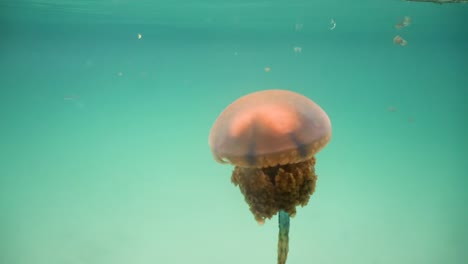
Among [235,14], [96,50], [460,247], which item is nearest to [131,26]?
[96,50]

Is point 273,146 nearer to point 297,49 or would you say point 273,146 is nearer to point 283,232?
point 283,232

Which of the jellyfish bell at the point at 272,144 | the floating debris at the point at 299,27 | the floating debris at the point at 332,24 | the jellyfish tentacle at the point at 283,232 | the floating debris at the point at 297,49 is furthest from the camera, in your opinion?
the floating debris at the point at 297,49

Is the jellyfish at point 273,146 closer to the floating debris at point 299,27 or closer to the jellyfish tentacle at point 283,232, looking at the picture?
the jellyfish tentacle at point 283,232

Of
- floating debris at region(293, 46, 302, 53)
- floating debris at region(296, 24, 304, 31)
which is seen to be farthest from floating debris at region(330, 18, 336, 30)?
floating debris at region(293, 46, 302, 53)

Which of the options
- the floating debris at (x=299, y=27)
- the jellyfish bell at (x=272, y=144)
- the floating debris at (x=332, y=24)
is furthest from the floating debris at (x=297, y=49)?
the jellyfish bell at (x=272, y=144)

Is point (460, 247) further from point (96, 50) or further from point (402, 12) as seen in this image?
point (96, 50)

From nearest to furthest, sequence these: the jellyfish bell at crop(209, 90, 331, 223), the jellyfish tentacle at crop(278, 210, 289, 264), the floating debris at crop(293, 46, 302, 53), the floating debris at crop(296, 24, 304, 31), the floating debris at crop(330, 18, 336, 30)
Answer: the jellyfish bell at crop(209, 90, 331, 223) → the jellyfish tentacle at crop(278, 210, 289, 264) → the floating debris at crop(330, 18, 336, 30) → the floating debris at crop(296, 24, 304, 31) → the floating debris at crop(293, 46, 302, 53)

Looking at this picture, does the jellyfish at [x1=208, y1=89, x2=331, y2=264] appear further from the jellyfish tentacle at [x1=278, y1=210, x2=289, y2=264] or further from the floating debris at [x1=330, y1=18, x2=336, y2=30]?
the floating debris at [x1=330, y1=18, x2=336, y2=30]

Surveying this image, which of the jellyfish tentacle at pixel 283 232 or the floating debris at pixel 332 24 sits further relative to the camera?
the floating debris at pixel 332 24
